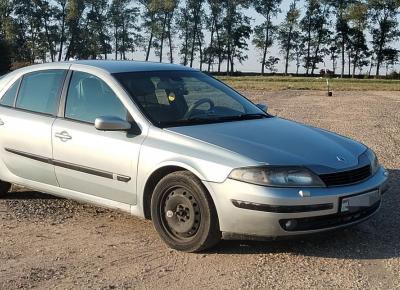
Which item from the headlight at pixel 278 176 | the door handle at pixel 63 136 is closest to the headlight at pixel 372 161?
the headlight at pixel 278 176

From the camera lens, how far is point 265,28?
75125 mm

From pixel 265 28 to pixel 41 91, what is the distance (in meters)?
70.8

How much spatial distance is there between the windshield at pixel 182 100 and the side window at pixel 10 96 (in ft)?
4.83

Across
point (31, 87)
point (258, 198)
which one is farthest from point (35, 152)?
point (258, 198)

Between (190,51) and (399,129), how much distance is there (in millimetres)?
66070

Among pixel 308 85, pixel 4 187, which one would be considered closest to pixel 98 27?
pixel 308 85

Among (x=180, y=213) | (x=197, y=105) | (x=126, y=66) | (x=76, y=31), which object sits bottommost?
(x=180, y=213)

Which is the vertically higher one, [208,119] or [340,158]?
[208,119]

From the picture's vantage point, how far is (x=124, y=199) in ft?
18.0

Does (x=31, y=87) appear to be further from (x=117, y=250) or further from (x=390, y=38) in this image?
(x=390, y=38)

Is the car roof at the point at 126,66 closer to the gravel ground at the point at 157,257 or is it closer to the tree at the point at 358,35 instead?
the gravel ground at the point at 157,257

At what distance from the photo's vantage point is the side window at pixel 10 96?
665 cm

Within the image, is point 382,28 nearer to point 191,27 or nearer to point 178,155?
point 191,27

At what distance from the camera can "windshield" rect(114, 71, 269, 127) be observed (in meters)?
5.61
